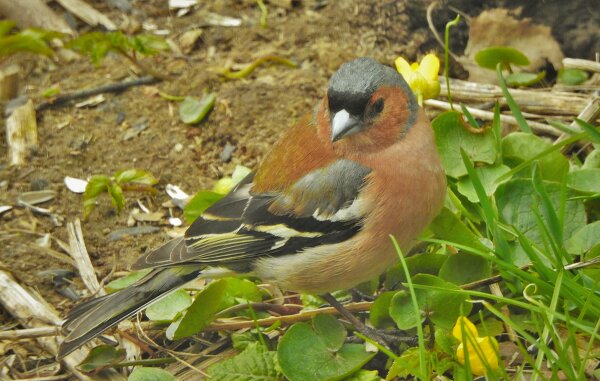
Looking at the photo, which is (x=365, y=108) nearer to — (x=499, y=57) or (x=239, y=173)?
(x=239, y=173)

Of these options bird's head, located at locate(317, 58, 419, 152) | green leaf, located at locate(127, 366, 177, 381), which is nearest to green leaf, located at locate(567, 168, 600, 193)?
bird's head, located at locate(317, 58, 419, 152)

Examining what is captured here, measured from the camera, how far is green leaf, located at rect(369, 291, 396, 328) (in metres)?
3.39

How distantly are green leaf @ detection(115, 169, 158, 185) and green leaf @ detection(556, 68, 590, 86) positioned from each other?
2.12 metres

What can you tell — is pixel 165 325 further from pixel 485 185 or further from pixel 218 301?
pixel 485 185

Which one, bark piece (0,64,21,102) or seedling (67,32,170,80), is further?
bark piece (0,64,21,102)

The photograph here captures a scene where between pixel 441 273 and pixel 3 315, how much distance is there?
6.17 ft

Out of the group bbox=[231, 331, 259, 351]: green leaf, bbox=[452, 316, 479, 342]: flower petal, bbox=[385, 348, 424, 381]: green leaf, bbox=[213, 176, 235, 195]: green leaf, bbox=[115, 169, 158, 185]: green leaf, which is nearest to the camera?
bbox=[452, 316, 479, 342]: flower petal

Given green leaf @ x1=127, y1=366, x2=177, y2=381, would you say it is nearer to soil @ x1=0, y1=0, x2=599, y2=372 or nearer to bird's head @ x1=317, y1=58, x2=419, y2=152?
soil @ x1=0, y1=0, x2=599, y2=372

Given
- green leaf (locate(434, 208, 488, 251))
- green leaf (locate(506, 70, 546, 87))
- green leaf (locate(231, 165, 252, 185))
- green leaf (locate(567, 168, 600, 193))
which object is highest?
green leaf (locate(506, 70, 546, 87))

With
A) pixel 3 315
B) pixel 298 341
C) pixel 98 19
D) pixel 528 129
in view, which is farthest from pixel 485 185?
pixel 98 19

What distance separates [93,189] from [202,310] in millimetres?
1035

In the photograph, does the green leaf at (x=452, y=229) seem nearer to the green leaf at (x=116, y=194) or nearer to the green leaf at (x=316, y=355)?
the green leaf at (x=316, y=355)

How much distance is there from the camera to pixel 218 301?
3.43 metres

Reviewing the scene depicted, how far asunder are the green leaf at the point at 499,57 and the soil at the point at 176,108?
1.11 feet
